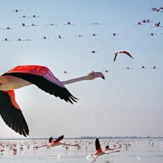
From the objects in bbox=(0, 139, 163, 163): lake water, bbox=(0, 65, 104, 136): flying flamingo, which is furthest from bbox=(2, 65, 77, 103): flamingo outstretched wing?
bbox=(0, 139, 163, 163): lake water

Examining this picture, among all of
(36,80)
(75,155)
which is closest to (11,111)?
(36,80)

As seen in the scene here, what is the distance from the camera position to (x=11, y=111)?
6.14 meters

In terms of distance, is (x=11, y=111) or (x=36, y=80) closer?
(x=36, y=80)

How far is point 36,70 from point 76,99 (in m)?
0.56

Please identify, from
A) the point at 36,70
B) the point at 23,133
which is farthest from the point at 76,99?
the point at 23,133

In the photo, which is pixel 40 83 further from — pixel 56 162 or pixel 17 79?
pixel 56 162

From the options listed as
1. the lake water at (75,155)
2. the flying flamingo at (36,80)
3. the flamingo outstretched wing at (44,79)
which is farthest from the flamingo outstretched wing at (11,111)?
the lake water at (75,155)

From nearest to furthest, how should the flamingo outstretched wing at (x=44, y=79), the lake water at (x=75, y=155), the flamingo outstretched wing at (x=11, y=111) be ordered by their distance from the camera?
1. the flamingo outstretched wing at (x=44, y=79)
2. the flamingo outstretched wing at (x=11, y=111)
3. the lake water at (x=75, y=155)

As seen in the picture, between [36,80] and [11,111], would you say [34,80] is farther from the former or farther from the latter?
[11,111]

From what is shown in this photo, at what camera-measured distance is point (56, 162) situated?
23453mm

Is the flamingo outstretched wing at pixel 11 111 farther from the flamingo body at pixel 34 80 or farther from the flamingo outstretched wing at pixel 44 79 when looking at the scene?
the flamingo outstretched wing at pixel 44 79

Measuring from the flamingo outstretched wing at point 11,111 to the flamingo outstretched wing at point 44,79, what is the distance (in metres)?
0.94

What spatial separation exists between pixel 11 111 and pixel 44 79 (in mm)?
1278

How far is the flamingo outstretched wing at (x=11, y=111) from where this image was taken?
6.02 meters
